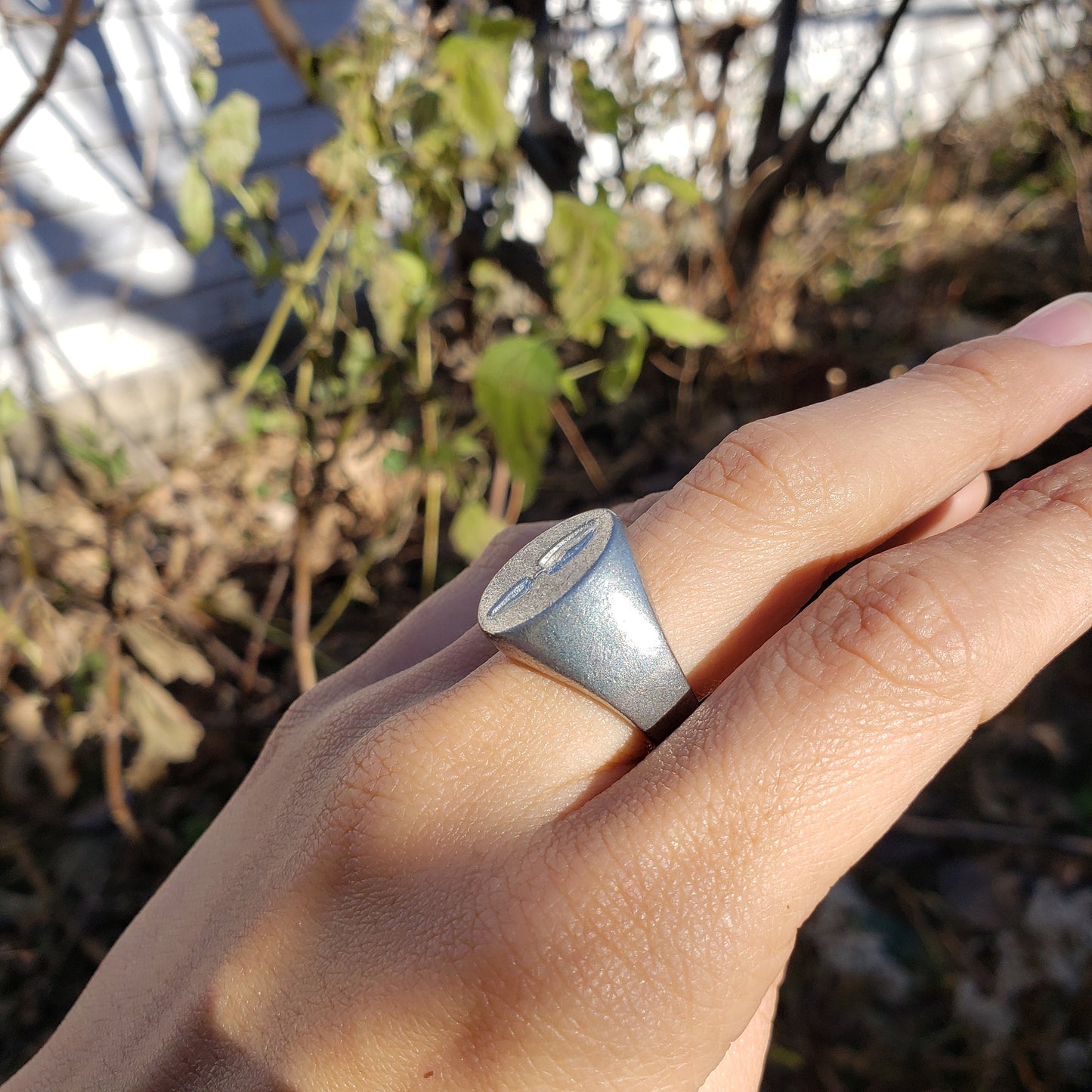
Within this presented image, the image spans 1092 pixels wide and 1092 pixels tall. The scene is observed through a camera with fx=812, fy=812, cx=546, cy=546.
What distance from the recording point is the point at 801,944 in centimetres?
173

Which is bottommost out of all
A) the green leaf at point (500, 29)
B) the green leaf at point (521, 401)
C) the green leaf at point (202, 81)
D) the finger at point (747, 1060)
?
the finger at point (747, 1060)

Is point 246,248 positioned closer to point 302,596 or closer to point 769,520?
point 302,596

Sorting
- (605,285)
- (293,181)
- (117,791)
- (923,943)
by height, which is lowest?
(923,943)

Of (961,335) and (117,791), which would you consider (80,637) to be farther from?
(961,335)

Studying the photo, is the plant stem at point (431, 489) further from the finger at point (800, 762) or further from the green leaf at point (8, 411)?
the finger at point (800, 762)

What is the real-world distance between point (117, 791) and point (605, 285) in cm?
142

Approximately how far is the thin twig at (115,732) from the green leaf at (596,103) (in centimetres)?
137

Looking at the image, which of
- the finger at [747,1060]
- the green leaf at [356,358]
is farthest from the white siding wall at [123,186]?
the finger at [747,1060]

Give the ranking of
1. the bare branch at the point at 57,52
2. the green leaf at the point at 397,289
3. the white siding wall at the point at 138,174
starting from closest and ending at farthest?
the bare branch at the point at 57,52 < the green leaf at the point at 397,289 < the white siding wall at the point at 138,174

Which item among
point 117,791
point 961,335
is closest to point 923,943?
point 117,791

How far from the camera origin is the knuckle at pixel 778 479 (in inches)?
35.4

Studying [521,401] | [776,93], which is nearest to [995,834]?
[521,401]

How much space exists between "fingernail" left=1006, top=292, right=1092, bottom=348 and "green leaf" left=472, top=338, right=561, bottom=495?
2.23ft

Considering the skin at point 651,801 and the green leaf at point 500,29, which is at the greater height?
the green leaf at point 500,29
